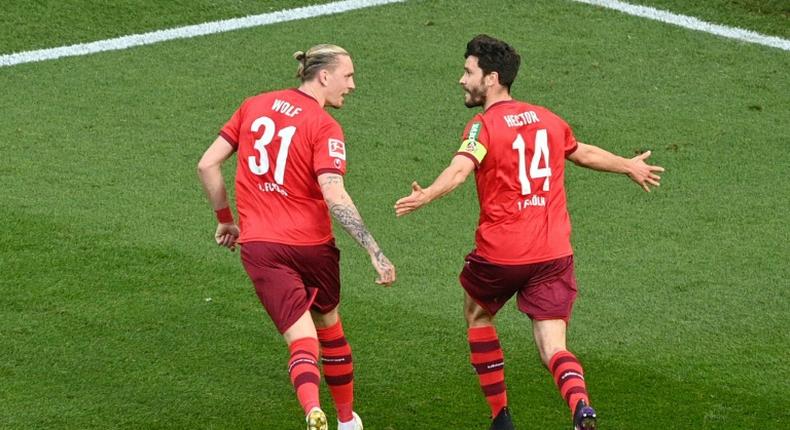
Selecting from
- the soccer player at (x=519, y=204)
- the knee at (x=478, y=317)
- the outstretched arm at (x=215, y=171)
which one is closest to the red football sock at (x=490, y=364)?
the knee at (x=478, y=317)

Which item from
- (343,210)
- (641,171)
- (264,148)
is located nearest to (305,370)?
(343,210)

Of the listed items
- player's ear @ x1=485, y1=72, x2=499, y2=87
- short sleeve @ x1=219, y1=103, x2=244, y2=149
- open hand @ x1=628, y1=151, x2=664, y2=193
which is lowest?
open hand @ x1=628, y1=151, x2=664, y2=193

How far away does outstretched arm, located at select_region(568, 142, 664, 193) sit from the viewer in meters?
7.88

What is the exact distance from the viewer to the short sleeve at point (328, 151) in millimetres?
7301

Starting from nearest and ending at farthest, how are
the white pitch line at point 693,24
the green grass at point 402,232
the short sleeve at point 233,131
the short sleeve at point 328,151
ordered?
the short sleeve at point 328,151 < the short sleeve at point 233,131 < the green grass at point 402,232 < the white pitch line at point 693,24

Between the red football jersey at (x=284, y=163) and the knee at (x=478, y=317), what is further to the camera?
the knee at (x=478, y=317)

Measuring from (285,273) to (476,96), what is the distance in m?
1.38

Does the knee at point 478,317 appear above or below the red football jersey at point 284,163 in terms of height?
below

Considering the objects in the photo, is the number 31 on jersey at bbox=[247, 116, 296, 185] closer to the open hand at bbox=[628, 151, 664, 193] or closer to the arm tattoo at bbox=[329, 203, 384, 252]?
the arm tattoo at bbox=[329, 203, 384, 252]

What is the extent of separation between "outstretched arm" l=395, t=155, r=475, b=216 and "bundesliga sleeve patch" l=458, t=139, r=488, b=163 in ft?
0.12

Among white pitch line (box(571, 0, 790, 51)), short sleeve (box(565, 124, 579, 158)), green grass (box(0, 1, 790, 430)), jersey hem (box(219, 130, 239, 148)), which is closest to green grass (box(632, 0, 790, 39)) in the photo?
white pitch line (box(571, 0, 790, 51))

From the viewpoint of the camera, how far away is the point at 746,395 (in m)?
8.53

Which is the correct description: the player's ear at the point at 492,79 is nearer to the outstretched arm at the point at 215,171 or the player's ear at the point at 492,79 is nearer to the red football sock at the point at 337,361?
the outstretched arm at the point at 215,171

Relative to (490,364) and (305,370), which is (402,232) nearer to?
(490,364)
